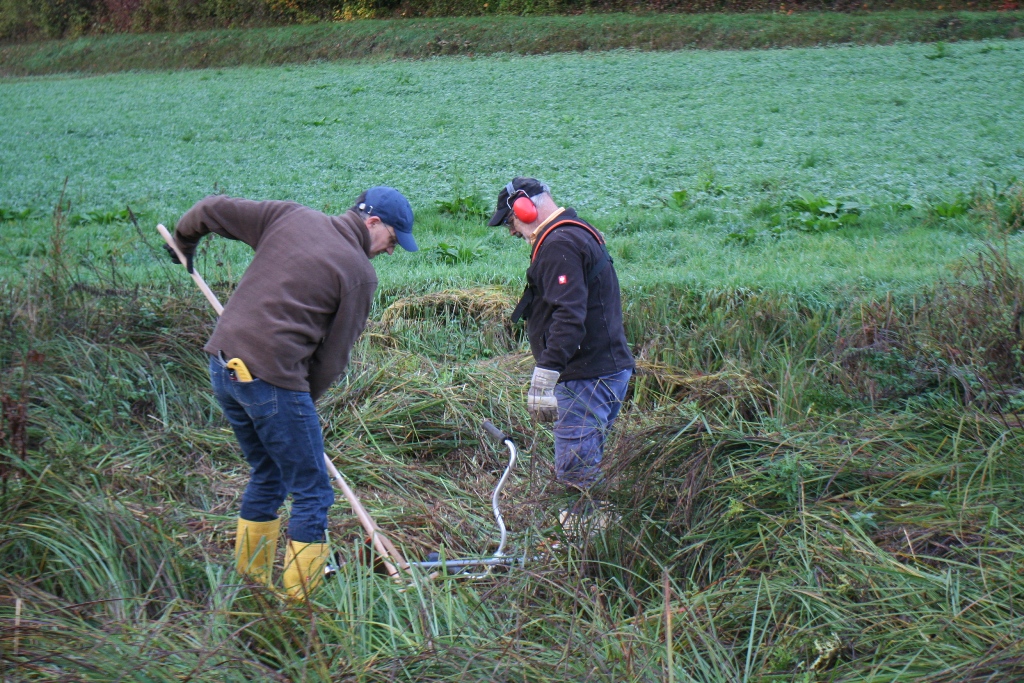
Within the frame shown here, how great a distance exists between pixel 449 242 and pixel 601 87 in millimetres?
11735

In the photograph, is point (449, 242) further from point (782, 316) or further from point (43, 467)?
point (43, 467)

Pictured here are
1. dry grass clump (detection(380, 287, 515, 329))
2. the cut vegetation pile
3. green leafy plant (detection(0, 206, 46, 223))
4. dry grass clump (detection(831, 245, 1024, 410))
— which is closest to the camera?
the cut vegetation pile

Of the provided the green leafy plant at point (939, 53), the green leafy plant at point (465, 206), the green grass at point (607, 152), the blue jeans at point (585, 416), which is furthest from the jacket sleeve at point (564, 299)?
the green leafy plant at point (939, 53)

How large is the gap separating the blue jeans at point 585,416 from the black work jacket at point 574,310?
7cm

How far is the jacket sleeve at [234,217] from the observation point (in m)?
3.89

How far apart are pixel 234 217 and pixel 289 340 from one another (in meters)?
0.67

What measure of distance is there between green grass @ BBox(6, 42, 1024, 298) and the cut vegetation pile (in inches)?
39.9

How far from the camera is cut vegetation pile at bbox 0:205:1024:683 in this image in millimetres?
2986

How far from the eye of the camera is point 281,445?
3.76 meters

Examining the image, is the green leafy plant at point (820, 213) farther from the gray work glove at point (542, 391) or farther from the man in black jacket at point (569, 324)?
the gray work glove at point (542, 391)

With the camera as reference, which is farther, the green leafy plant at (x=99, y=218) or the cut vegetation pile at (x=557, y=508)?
the green leafy plant at (x=99, y=218)

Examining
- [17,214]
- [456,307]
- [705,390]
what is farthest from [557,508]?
[17,214]

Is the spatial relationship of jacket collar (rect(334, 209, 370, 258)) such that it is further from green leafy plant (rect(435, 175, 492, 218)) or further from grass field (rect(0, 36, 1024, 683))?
green leafy plant (rect(435, 175, 492, 218))

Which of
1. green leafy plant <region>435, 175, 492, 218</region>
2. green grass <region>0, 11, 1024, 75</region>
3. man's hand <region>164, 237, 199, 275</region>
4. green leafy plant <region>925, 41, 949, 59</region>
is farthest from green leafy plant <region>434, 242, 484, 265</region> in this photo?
green grass <region>0, 11, 1024, 75</region>
